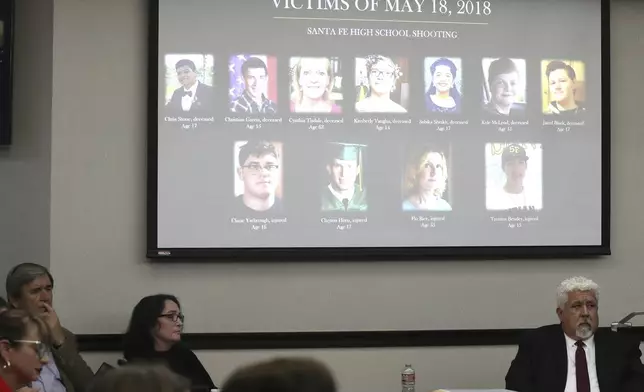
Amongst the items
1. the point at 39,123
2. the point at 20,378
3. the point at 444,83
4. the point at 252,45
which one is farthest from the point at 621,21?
the point at 20,378

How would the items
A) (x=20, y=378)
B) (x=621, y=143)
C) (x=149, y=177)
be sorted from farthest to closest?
1. (x=621, y=143)
2. (x=149, y=177)
3. (x=20, y=378)

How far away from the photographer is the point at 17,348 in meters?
2.72

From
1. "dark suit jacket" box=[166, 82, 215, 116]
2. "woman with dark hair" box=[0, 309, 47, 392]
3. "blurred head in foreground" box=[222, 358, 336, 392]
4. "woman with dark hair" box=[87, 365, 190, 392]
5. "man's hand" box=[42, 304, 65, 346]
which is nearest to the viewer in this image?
"blurred head in foreground" box=[222, 358, 336, 392]

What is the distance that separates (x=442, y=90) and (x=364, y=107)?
43 cm

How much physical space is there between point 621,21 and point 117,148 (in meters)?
→ 2.80

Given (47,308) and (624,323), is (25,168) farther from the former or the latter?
(624,323)

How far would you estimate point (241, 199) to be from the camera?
4.40m

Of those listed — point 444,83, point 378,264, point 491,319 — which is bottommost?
point 491,319

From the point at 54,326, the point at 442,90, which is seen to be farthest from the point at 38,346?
the point at 442,90

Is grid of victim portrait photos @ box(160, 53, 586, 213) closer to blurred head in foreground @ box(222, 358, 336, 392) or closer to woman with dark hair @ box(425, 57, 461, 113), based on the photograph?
woman with dark hair @ box(425, 57, 461, 113)

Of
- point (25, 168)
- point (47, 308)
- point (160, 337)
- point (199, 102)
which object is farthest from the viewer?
point (25, 168)

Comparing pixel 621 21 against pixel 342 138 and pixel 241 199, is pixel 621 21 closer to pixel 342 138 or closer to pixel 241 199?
pixel 342 138

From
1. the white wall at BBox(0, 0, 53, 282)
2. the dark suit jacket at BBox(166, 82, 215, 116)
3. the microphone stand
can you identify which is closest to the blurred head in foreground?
the dark suit jacket at BBox(166, 82, 215, 116)

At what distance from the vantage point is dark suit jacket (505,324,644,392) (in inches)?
152
